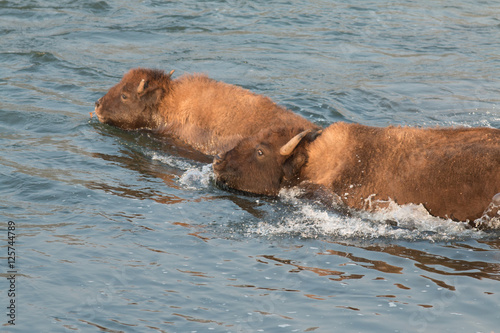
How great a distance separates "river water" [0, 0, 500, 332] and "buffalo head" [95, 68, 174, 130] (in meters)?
0.21

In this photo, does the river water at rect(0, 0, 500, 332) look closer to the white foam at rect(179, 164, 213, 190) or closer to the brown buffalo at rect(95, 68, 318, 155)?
the white foam at rect(179, 164, 213, 190)

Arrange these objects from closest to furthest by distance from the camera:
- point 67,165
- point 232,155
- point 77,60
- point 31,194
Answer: point 31,194, point 232,155, point 67,165, point 77,60

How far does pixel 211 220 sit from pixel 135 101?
149 inches

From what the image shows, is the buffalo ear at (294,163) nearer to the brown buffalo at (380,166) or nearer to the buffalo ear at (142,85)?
the brown buffalo at (380,166)

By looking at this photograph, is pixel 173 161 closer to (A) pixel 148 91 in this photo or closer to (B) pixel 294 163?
(A) pixel 148 91

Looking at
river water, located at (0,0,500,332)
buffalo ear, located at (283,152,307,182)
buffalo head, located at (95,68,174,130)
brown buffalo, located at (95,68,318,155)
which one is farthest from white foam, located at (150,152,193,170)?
buffalo ear, located at (283,152,307,182)

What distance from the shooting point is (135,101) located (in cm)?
1081

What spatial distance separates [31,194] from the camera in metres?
8.06

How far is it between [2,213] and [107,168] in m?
2.06

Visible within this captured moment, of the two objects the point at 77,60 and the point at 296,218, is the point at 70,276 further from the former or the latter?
the point at 77,60

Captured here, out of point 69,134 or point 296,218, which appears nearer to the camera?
point 296,218

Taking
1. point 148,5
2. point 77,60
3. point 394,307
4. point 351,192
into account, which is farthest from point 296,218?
point 148,5

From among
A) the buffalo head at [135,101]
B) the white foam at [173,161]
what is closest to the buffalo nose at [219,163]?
the white foam at [173,161]

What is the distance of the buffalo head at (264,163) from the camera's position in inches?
325
